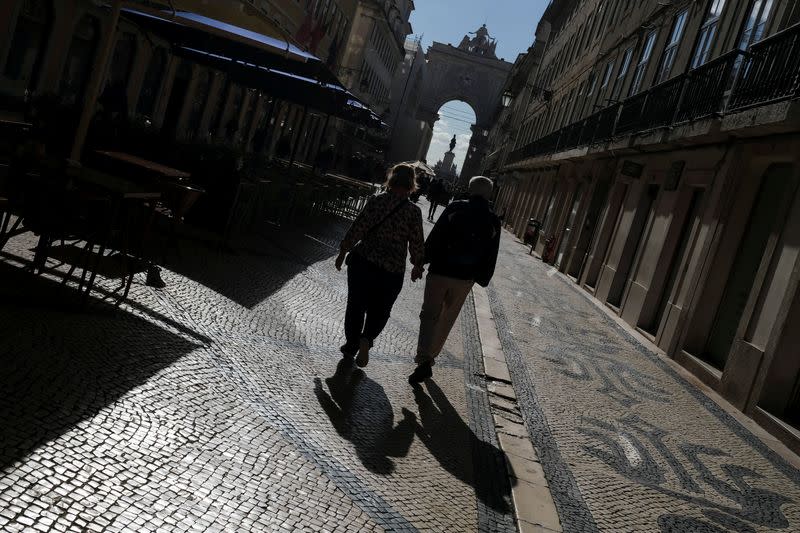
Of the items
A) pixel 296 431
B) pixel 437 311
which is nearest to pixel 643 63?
pixel 437 311

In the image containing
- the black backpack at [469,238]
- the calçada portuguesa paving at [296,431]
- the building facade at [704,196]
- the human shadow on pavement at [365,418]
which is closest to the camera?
the calçada portuguesa paving at [296,431]

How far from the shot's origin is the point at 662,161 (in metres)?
17.2

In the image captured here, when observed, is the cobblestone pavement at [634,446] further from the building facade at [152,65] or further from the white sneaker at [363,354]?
the building facade at [152,65]

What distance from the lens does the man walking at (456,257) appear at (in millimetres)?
7023

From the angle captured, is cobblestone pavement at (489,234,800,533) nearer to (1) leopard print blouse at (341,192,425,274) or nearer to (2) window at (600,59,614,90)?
(1) leopard print blouse at (341,192,425,274)

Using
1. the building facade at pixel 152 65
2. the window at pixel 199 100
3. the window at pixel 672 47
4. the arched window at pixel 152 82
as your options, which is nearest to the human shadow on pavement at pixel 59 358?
the building facade at pixel 152 65

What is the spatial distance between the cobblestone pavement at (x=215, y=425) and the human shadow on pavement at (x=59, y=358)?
0.04 feet

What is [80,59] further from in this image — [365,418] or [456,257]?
[365,418]

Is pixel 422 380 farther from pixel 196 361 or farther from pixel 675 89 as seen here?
pixel 675 89

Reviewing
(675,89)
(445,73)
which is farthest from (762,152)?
(445,73)

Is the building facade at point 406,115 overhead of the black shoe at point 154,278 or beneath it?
overhead

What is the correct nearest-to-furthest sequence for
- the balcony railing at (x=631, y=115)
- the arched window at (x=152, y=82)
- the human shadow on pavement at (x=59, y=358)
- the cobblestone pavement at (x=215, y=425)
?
1. the cobblestone pavement at (x=215, y=425)
2. the human shadow on pavement at (x=59, y=358)
3. the balcony railing at (x=631, y=115)
4. the arched window at (x=152, y=82)

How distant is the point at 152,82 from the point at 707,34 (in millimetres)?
16052

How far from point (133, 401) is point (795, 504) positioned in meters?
4.70
